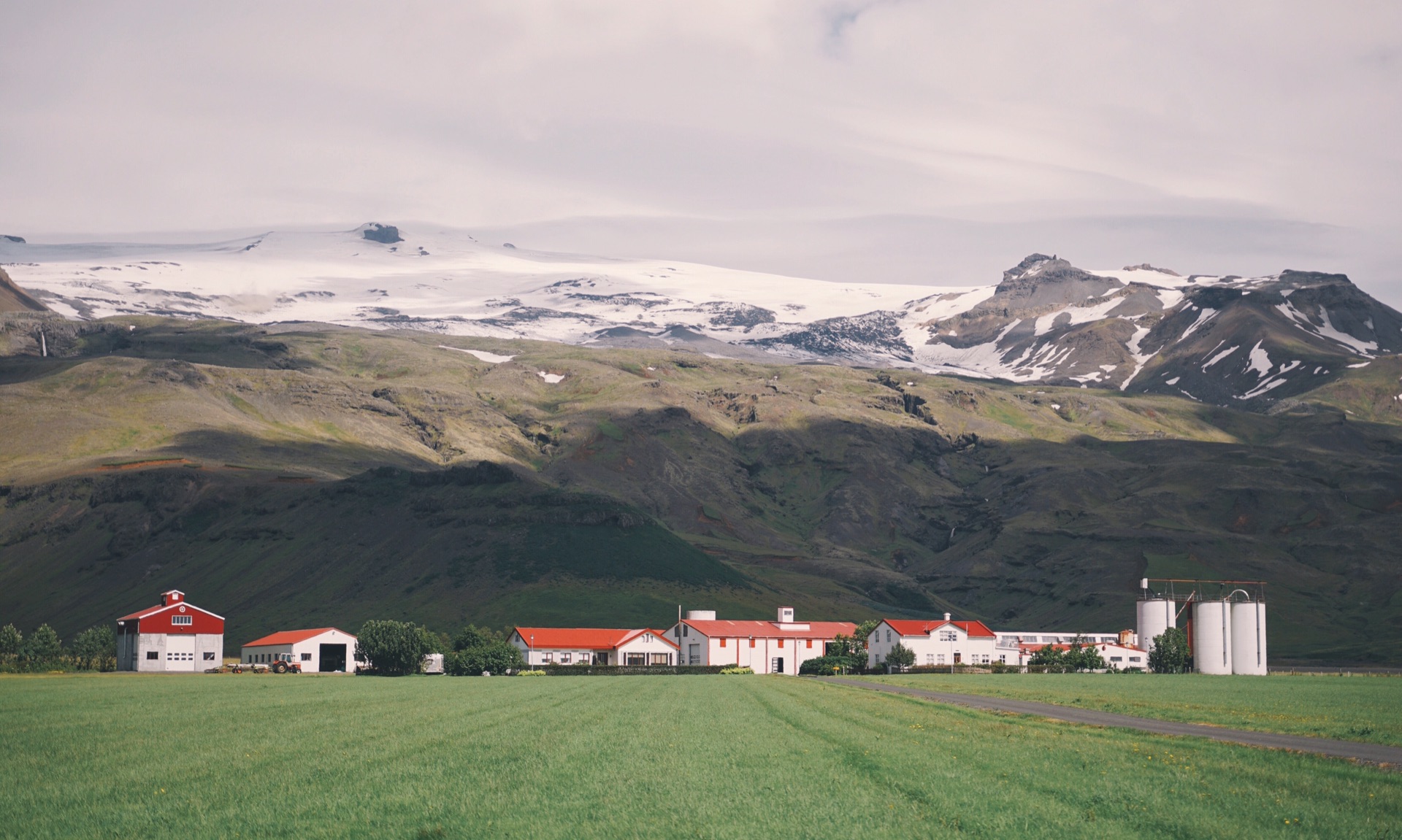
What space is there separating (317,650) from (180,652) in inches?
527

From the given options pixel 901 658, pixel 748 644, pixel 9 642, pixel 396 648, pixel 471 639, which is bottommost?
pixel 901 658

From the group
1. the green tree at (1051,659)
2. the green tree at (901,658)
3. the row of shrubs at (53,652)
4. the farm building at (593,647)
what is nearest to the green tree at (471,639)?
the farm building at (593,647)

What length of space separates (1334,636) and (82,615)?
201m

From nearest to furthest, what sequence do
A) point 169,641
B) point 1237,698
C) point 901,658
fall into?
point 1237,698 → point 169,641 → point 901,658

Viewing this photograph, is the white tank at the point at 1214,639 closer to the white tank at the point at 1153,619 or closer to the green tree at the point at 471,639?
the white tank at the point at 1153,619

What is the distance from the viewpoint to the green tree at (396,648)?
11556 centimetres

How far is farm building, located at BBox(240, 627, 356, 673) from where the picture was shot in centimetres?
12769

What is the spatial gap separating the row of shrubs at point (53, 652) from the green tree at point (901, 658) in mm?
80119

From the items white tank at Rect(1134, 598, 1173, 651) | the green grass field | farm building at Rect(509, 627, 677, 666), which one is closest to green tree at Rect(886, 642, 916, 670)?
farm building at Rect(509, 627, 677, 666)

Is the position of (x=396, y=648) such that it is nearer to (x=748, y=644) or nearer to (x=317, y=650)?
(x=317, y=650)

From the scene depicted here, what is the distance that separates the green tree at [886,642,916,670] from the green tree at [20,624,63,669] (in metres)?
81.9

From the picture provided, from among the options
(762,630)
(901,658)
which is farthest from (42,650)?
(901,658)

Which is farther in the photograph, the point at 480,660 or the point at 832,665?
the point at 832,665

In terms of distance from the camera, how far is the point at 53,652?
404 ft
